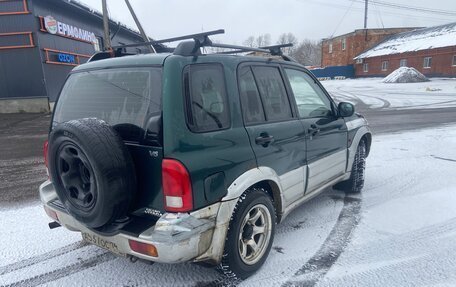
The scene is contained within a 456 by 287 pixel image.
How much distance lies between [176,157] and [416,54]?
4242 cm

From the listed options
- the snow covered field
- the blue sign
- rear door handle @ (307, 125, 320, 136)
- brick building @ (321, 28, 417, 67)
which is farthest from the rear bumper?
brick building @ (321, 28, 417, 67)

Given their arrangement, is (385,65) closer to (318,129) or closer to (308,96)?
(308,96)

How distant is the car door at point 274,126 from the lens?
2756 millimetres

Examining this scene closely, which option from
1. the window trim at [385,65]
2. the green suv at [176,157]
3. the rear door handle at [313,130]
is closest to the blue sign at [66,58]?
the green suv at [176,157]

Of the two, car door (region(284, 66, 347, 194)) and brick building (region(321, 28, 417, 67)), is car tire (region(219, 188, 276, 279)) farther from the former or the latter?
brick building (region(321, 28, 417, 67))

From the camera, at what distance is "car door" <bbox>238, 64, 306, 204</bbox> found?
2.76 metres

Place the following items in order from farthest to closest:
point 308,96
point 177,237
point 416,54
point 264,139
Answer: point 416,54, point 308,96, point 264,139, point 177,237

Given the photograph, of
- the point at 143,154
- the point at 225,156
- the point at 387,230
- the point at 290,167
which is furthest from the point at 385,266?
the point at 143,154

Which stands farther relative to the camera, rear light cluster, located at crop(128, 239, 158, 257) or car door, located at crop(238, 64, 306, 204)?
car door, located at crop(238, 64, 306, 204)

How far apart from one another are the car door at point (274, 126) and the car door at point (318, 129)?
6.8 inches

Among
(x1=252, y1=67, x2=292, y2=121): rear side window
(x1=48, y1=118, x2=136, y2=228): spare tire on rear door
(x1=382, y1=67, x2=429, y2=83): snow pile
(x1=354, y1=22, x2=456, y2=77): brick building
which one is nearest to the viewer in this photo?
(x1=48, y1=118, x2=136, y2=228): spare tire on rear door

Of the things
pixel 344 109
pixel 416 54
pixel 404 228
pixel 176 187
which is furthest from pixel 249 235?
pixel 416 54

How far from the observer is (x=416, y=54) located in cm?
3719

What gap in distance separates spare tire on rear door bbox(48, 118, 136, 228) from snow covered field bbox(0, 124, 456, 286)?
2.61 feet
